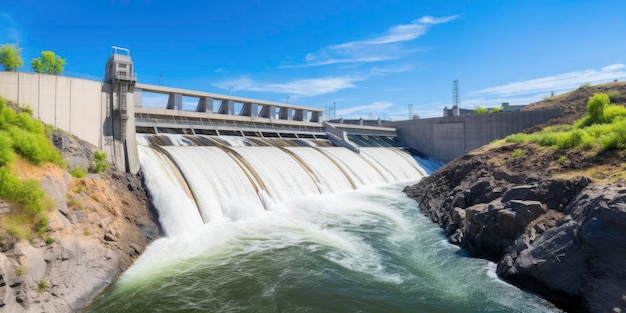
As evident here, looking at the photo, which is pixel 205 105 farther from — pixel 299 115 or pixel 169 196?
pixel 169 196

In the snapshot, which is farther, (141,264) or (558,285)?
(141,264)

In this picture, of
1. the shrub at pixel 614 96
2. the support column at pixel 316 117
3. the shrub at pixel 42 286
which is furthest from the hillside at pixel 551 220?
the shrub at pixel 614 96

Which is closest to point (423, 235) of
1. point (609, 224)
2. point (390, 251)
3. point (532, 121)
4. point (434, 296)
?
point (390, 251)

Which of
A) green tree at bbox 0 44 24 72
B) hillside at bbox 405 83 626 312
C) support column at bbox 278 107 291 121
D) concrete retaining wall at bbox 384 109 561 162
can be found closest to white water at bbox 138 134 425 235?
green tree at bbox 0 44 24 72

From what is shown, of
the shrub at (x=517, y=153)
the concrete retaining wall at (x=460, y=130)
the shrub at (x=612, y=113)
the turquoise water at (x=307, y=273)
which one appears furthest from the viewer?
the concrete retaining wall at (x=460, y=130)

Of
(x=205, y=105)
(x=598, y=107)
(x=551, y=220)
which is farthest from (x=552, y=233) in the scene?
(x=205, y=105)

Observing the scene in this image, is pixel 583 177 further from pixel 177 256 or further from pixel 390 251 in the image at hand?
pixel 177 256

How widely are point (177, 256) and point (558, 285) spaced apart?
39.2 feet

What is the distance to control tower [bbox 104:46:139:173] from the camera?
53.4ft

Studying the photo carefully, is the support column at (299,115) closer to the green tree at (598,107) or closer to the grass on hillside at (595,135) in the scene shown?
the grass on hillside at (595,135)

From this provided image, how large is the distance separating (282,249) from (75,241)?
673 cm

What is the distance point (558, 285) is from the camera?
9562mm

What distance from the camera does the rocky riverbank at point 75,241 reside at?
343 inches

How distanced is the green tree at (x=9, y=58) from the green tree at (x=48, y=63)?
167 cm
